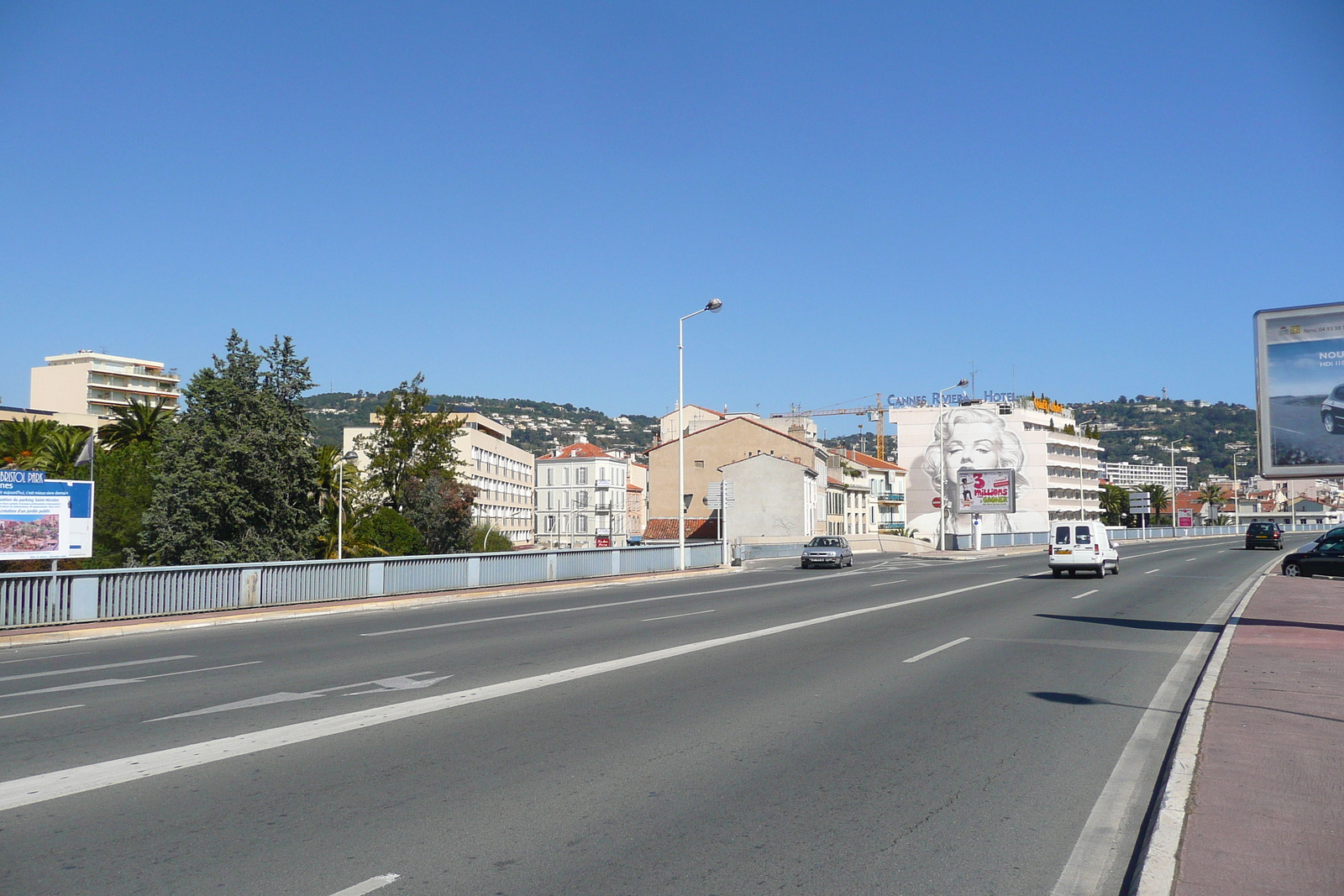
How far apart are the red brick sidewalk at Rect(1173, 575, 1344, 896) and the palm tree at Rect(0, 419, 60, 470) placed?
61.4 metres

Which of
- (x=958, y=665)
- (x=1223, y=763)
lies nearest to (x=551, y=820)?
(x=1223, y=763)

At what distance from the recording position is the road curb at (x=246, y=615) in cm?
1583

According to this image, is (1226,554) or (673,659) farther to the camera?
(1226,554)

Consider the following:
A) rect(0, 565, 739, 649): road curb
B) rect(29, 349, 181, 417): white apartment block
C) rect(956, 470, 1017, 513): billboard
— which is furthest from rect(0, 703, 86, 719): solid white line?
rect(29, 349, 181, 417): white apartment block

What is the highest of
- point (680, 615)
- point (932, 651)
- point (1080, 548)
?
point (1080, 548)

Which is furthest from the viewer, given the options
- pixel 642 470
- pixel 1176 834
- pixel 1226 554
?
pixel 642 470

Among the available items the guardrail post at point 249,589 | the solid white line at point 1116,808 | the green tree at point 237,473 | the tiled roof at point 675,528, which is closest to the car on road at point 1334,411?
the solid white line at point 1116,808

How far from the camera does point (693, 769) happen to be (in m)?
7.18

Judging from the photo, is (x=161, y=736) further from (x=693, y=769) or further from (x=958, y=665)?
(x=958, y=665)

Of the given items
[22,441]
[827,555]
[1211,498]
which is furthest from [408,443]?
[1211,498]

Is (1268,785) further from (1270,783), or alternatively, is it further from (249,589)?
(249,589)

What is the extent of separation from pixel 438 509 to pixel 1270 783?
198 feet

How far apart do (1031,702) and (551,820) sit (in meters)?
6.11

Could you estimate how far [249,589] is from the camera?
67.4 feet
